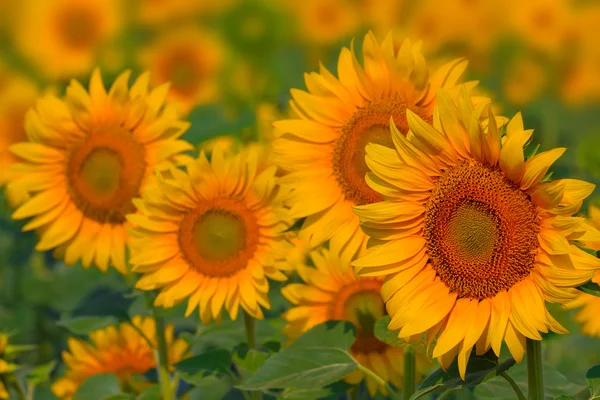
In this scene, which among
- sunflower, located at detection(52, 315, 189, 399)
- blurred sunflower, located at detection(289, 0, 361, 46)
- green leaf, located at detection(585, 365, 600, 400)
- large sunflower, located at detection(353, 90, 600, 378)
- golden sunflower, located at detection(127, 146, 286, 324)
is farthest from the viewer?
blurred sunflower, located at detection(289, 0, 361, 46)

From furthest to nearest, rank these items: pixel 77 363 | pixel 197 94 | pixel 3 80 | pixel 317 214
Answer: pixel 3 80 → pixel 197 94 → pixel 77 363 → pixel 317 214

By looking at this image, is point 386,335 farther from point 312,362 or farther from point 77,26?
point 77,26

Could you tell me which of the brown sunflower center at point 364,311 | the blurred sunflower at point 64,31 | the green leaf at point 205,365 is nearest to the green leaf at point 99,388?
the green leaf at point 205,365

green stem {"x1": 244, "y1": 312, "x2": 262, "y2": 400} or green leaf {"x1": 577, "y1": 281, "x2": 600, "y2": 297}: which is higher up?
green leaf {"x1": 577, "y1": 281, "x2": 600, "y2": 297}

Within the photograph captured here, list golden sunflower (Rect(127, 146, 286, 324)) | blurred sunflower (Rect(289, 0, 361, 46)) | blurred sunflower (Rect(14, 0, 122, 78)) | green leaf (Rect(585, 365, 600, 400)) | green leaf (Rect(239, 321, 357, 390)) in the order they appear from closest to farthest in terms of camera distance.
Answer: green leaf (Rect(585, 365, 600, 400))
green leaf (Rect(239, 321, 357, 390))
golden sunflower (Rect(127, 146, 286, 324))
blurred sunflower (Rect(14, 0, 122, 78))
blurred sunflower (Rect(289, 0, 361, 46))

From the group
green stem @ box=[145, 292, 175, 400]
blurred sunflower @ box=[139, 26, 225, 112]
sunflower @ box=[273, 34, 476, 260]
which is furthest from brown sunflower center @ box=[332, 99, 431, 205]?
blurred sunflower @ box=[139, 26, 225, 112]

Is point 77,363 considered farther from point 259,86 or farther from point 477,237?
point 259,86

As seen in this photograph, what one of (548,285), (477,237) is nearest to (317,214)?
(477,237)

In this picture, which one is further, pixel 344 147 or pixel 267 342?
pixel 267 342

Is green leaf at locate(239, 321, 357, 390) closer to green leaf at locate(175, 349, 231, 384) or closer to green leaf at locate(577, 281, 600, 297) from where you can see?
green leaf at locate(175, 349, 231, 384)
